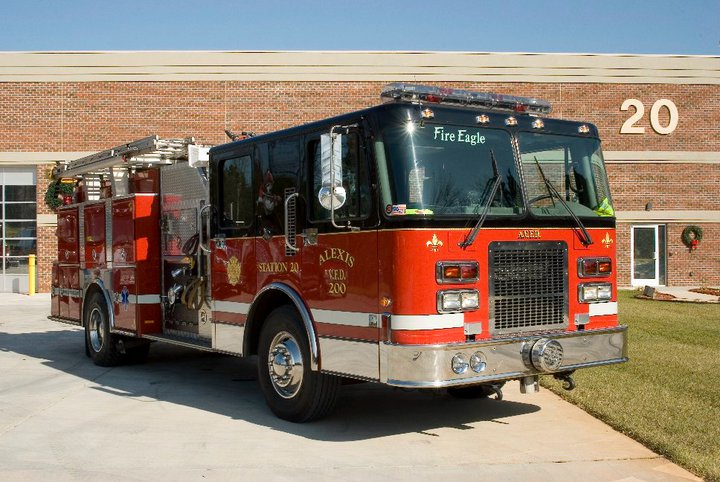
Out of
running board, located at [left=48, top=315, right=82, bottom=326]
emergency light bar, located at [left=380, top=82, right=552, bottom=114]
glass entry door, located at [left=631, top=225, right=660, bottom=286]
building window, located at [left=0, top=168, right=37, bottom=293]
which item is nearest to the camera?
emergency light bar, located at [left=380, top=82, right=552, bottom=114]

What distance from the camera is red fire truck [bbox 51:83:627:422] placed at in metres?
6.13

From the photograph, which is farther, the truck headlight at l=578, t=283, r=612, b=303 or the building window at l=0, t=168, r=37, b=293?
the building window at l=0, t=168, r=37, b=293

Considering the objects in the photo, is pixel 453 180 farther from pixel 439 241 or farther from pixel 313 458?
pixel 313 458

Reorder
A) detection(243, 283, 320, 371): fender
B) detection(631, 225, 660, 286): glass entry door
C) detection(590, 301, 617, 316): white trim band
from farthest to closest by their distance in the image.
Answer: detection(631, 225, 660, 286): glass entry door → detection(590, 301, 617, 316): white trim band → detection(243, 283, 320, 371): fender

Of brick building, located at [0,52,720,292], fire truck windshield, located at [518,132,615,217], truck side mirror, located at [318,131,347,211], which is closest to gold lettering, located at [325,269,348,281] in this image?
truck side mirror, located at [318,131,347,211]

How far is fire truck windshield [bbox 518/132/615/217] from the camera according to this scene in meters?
6.82

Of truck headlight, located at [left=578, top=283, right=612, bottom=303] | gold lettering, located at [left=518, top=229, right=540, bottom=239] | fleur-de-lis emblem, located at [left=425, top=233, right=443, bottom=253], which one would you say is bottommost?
truck headlight, located at [left=578, top=283, right=612, bottom=303]

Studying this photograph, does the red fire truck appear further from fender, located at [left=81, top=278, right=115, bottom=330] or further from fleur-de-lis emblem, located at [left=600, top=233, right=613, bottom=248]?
fender, located at [left=81, top=278, right=115, bottom=330]

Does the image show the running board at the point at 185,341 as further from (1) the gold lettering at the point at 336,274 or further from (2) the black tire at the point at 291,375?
(1) the gold lettering at the point at 336,274

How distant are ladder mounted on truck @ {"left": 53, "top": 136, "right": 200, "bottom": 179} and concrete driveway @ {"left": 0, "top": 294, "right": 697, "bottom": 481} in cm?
267

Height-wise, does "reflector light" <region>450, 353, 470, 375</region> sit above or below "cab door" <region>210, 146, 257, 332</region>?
below

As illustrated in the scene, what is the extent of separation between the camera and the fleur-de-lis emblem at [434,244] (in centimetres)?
609

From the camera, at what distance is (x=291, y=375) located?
7.14 m

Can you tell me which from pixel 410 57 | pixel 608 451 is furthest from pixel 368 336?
pixel 410 57
